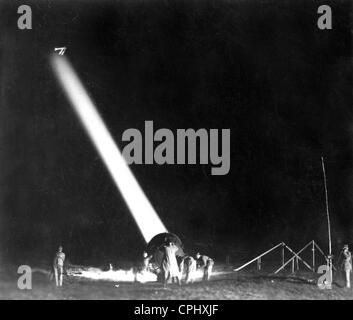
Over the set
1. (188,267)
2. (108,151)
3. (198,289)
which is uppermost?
(108,151)

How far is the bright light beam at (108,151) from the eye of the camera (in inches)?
148

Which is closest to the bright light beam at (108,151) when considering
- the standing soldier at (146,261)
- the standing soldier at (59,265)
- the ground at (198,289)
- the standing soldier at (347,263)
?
the standing soldier at (146,261)

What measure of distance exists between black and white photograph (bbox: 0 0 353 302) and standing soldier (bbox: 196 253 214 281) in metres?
0.01

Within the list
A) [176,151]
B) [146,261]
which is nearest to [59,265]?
[146,261]

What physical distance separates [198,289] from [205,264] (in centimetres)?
20

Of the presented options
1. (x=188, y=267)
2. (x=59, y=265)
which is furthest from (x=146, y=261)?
(x=59, y=265)

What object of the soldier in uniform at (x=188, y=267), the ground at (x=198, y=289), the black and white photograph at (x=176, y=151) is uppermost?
the black and white photograph at (x=176, y=151)

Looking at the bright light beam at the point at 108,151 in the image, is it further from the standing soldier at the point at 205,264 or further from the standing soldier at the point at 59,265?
the standing soldier at the point at 59,265

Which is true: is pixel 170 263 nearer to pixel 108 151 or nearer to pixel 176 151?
pixel 176 151

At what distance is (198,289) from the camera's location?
3740mm

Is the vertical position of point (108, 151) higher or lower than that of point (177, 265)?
higher

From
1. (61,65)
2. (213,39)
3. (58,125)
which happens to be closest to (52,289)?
(58,125)

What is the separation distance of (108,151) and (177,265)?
1.05m

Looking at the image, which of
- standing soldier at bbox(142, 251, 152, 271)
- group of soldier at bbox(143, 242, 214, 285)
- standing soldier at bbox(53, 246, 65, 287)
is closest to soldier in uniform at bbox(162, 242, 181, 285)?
group of soldier at bbox(143, 242, 214, 285)
